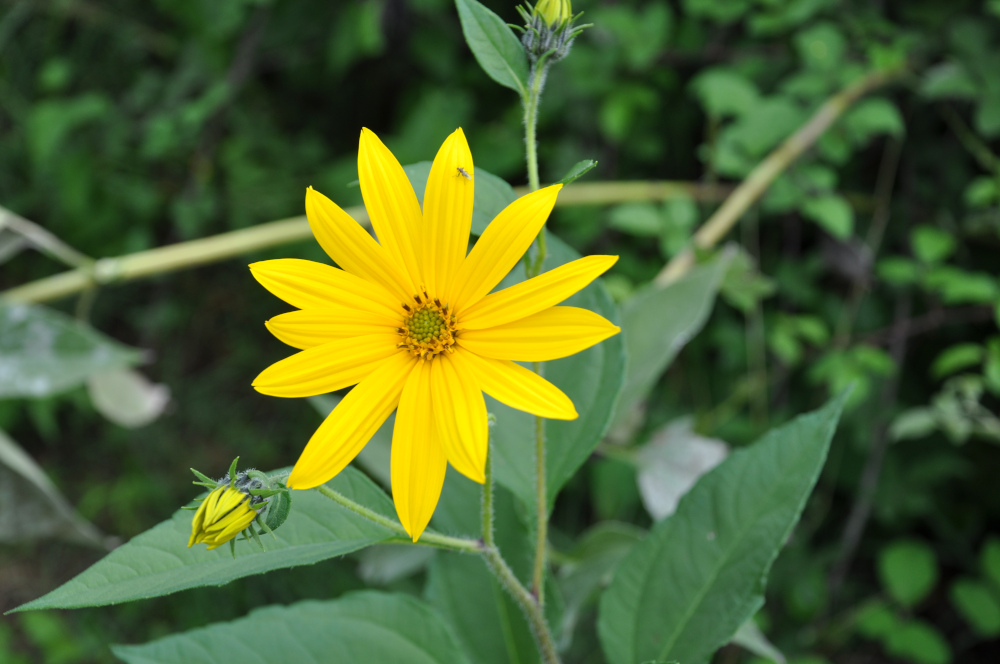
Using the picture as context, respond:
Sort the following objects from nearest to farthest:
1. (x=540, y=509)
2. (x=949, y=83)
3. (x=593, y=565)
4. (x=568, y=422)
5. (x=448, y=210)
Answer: (x=448, y=210) < (x=540, y=509) < (x=568, y=422) < (x=593, y=565) < (x=949, y=83)

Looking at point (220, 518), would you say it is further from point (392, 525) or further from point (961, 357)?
point (961, 357)

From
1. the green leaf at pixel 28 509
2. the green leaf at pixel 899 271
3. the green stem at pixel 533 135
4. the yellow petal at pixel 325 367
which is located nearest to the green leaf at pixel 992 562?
the green leaf at pixel 899 271

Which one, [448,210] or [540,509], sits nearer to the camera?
[448,210]

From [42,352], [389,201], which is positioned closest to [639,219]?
[389,201]

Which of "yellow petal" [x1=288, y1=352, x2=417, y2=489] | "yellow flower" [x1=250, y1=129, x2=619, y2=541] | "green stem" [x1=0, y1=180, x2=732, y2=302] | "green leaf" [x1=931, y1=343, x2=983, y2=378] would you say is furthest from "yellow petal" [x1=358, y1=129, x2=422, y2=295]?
"green leaf" [x1=931, y1=343, x2=983, y2=378]

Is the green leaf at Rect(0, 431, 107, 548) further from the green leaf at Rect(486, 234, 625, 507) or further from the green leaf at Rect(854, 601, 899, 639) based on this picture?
the green leaf at Rect(854, 601, 899, 639)

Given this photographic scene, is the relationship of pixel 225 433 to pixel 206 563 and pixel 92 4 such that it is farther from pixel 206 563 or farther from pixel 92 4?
pixel 206 563

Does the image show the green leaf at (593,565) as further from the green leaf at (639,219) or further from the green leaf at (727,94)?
the green leaf at (727,94)
